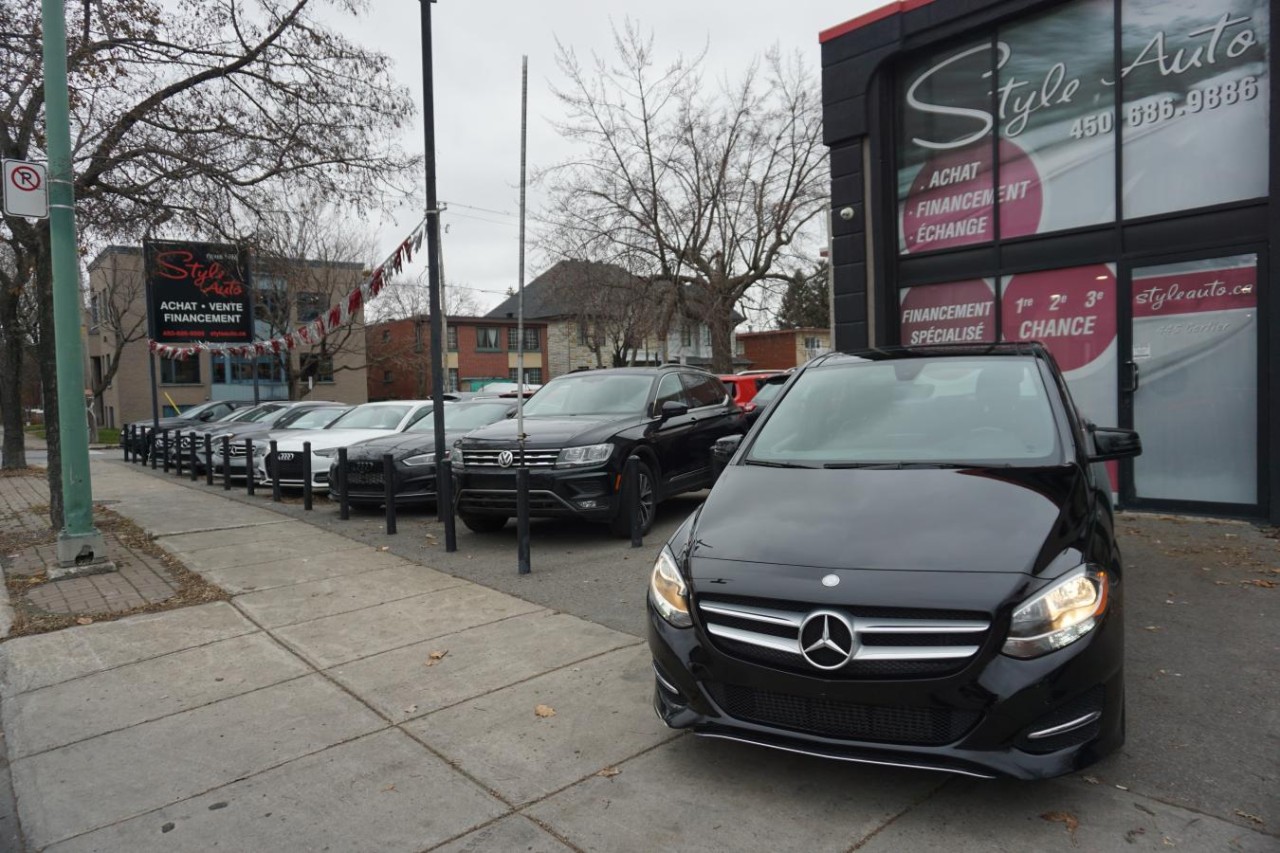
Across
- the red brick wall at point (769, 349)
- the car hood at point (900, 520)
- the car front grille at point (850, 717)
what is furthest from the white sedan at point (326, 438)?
Result: the red brick wall at point (769, 349)

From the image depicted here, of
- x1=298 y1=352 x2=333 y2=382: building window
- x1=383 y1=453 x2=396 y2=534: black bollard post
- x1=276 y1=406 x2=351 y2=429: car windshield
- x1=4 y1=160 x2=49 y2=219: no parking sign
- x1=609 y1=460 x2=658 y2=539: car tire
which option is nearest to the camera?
x1=4 y1=160 x2=49 y2=219: no parking sign

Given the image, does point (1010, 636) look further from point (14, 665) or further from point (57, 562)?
point (57, 562)

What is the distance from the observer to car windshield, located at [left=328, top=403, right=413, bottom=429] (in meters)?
12.8

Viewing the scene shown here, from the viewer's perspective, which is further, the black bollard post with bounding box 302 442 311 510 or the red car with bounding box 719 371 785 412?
the red car with bounding box 719 371 785 412

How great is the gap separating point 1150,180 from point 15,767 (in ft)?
31.2

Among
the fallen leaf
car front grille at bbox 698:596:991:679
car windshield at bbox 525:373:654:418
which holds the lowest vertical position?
the fallen leaf

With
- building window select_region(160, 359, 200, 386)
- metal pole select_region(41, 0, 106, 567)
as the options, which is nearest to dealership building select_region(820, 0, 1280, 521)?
metal pole select_region(41, 0, 106, 567)

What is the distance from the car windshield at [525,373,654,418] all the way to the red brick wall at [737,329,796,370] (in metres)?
44.1

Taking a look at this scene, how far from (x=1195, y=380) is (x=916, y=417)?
5.17m

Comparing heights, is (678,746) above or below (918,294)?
below

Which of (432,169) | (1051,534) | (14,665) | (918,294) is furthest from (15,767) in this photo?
(918,294)

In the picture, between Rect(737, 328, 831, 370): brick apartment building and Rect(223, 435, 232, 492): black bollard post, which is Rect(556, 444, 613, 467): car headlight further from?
Rect(737, 328, 831, 370): brick apartment building

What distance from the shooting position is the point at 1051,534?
2992 mm

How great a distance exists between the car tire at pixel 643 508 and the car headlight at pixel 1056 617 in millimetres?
5014
